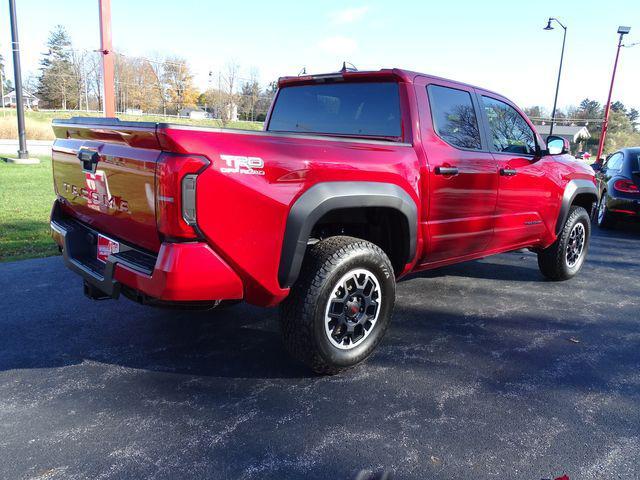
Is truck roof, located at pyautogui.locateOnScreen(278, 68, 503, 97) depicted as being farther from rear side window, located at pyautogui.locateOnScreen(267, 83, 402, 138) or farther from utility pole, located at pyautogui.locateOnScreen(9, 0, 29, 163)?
utility pole, located at pyautogui.locateOnScreen(9, 0, 29, 163)

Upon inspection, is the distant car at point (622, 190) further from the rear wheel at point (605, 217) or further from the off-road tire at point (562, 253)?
the off-road tire at point (562, 253)

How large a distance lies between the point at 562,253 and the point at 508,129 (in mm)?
1620

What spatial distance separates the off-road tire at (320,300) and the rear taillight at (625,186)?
7087mm

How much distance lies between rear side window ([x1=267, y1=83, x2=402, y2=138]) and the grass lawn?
337 centimetres

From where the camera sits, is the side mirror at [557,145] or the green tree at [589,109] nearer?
the side mirror at [557,145]

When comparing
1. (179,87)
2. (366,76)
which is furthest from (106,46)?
(179,87)

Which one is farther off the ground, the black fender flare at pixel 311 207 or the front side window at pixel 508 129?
the front side window at pixel 508 129

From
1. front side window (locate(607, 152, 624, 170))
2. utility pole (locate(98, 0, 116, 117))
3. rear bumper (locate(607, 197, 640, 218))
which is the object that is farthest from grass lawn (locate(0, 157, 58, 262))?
front side window (locate(607, 152, 624, 170))

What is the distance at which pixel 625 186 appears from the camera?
8172mm

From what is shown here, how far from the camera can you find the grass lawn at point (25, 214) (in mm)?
5582

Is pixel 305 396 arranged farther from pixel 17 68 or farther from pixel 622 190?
pixel 17 68

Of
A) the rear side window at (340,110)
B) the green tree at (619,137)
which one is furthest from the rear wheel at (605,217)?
the green tree at (619,137)

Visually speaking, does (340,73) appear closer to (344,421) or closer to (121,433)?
(344,421)

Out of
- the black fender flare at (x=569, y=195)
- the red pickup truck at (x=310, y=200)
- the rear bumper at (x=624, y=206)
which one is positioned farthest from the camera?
the rear bumper at (x=624, y=206)
